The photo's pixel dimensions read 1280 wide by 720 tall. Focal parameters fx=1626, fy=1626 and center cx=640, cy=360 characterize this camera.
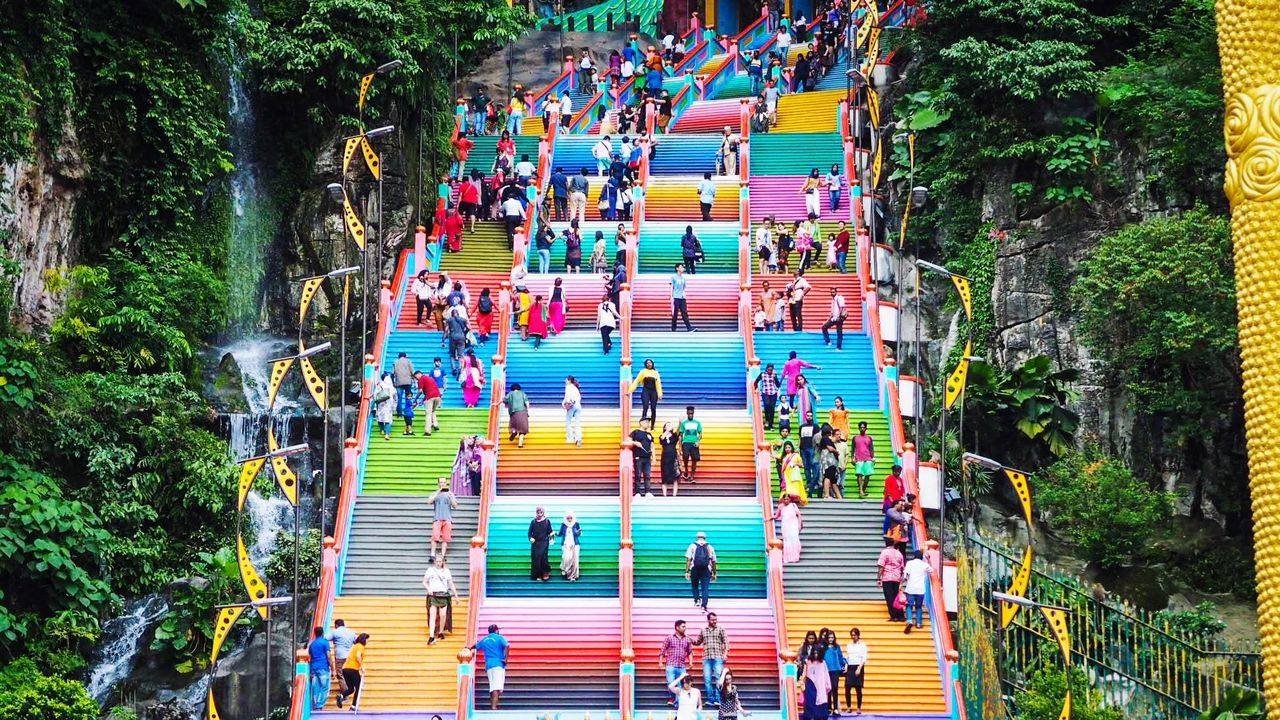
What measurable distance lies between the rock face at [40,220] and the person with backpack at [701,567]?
13.1 metres

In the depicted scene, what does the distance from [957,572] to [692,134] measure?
1814 centimetres

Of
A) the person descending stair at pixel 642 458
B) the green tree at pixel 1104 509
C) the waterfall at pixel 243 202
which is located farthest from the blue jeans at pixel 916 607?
the waterfall at pixel 243 202

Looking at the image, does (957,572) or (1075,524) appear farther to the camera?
(1075,524)

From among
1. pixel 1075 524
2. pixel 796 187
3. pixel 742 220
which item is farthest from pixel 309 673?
pixel 796 187

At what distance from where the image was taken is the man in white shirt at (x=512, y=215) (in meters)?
36.5

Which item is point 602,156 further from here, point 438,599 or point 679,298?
point 438,599

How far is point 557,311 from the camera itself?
33.2 m

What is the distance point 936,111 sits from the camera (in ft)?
121

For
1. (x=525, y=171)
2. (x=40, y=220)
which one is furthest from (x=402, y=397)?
(x=525, y=171)

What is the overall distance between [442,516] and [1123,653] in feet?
36.7

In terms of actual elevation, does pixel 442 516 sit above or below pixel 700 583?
above

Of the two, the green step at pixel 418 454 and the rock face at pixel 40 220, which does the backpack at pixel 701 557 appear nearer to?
→ the green step at pixel 418 454

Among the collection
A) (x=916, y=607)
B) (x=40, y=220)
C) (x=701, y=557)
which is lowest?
(x=916, y=607)

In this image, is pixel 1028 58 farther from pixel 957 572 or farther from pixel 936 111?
pixel 957 572
